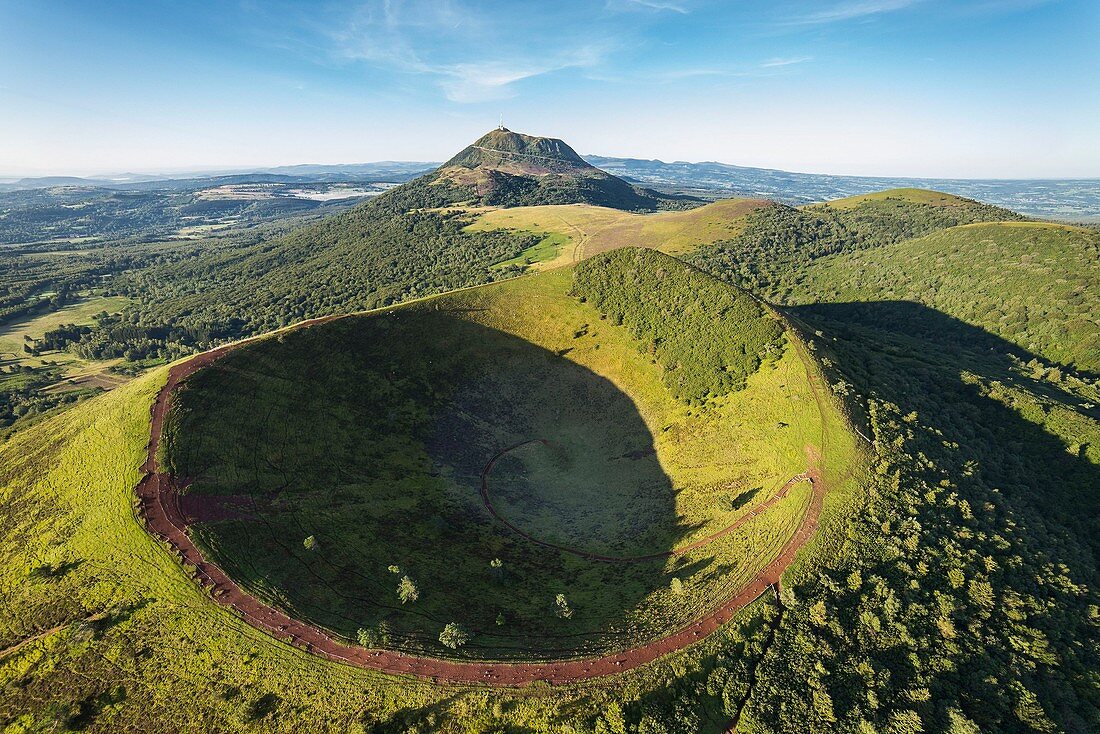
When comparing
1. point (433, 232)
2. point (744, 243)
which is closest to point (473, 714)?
point (744, 243)

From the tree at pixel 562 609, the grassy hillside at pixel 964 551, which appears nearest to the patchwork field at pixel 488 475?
the tree at pixel 562 609

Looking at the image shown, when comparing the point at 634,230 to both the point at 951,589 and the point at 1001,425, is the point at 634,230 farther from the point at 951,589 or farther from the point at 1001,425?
the point at 951,589

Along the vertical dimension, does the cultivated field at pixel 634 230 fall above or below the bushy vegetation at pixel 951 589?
above

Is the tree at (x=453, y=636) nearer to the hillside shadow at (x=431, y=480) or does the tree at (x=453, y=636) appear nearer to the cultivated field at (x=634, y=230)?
the hillside shadow at (x=431, y=480)

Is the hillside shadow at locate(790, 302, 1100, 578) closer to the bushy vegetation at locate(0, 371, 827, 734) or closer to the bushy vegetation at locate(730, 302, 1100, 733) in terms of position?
the bushy vegetation at locate(730, 302, 1100, 733)

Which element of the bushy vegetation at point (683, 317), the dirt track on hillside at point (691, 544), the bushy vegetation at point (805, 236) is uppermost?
the bushy vegetation at point (805, 236)

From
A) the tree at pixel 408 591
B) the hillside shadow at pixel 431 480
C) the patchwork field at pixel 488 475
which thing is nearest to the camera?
the tree at pixel 408 591

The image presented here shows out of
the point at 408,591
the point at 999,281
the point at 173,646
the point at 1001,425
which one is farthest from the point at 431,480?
the point at 999,281

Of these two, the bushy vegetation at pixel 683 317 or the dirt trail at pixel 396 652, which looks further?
the bushy vegetation at pixel 683 317
